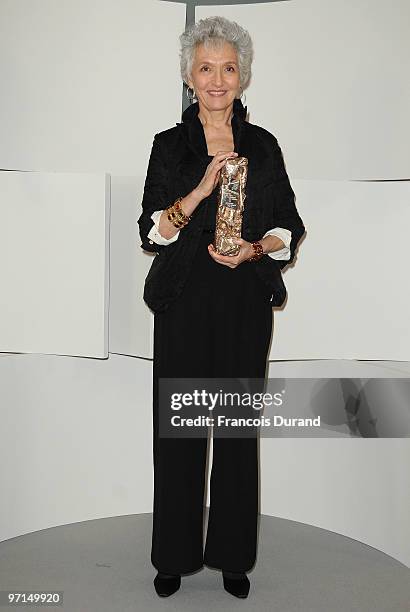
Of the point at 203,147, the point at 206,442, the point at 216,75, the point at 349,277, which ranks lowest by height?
the point at 206,442

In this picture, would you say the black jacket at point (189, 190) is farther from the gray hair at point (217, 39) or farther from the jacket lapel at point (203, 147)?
the gray hair at point (217, 39)

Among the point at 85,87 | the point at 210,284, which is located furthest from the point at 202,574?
the point at 85,87

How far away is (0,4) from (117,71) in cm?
43

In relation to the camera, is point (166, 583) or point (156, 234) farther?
point (166, 583)

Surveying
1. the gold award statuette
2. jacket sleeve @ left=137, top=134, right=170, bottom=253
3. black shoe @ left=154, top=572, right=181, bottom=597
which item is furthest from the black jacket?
black shoe @ left=154, top=572, right=181, bottom=597

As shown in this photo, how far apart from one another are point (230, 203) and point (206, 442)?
2.29ft

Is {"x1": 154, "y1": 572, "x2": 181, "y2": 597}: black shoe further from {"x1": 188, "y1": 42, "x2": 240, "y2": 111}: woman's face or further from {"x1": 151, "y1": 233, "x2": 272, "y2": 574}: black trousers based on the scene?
{"x1": 188, "y1": 42, "x2": 240, "y2": 111}: woman's face

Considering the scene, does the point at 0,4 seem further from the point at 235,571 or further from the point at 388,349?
the point at 235,571

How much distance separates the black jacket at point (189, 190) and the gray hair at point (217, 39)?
0.37ft

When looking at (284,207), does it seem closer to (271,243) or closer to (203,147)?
(271,243)

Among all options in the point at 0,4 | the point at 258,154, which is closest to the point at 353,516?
the point at 258,154

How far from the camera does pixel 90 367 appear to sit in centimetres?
280

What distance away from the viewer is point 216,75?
205 cm

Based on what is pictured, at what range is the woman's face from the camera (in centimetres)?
206
